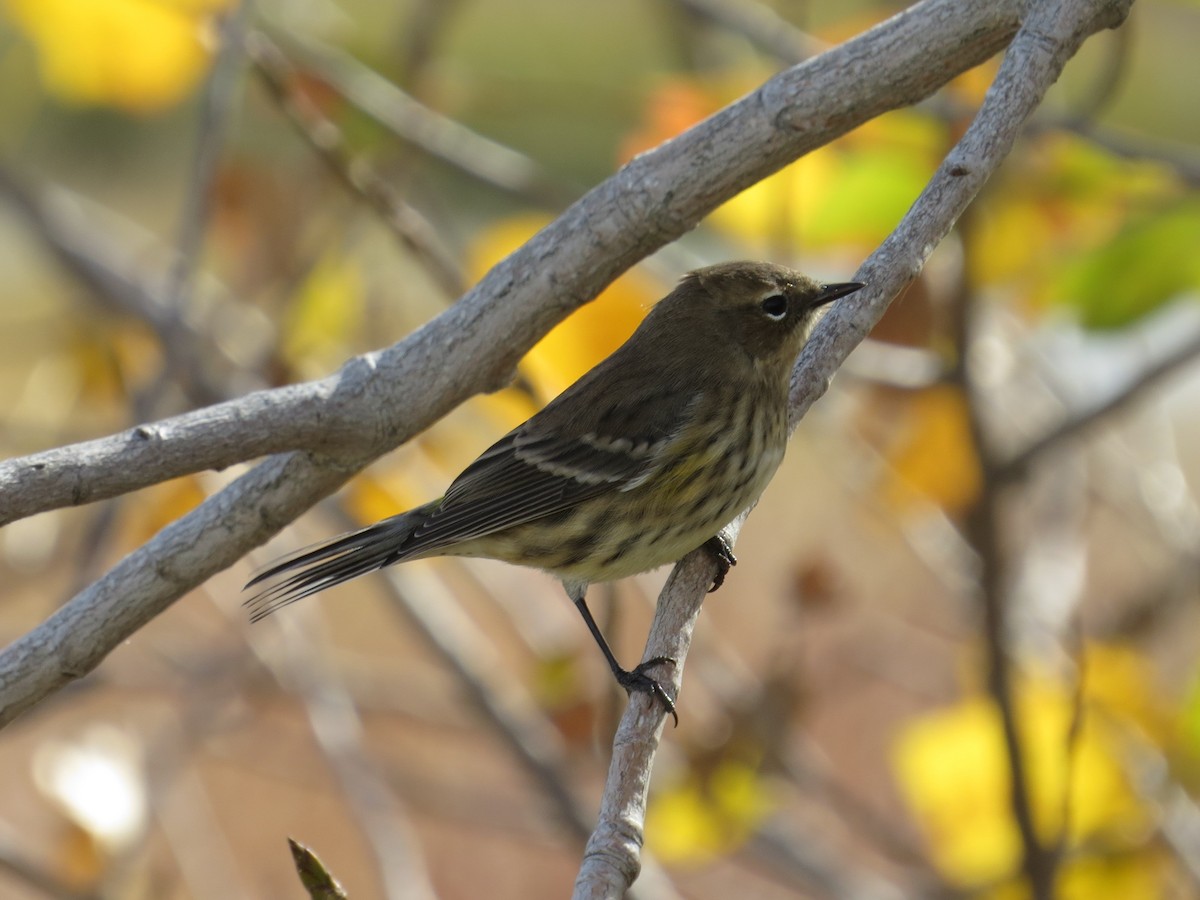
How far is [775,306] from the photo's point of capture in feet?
10.5

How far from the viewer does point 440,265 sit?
3014 mm

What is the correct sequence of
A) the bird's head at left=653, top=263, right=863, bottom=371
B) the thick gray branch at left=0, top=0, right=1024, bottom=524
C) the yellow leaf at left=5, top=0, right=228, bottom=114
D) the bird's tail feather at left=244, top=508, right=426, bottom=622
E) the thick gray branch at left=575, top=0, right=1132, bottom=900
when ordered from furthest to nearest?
1. the yellow leaf at left=5, top=0, right=228, bottom=114
2. the bird's head at left=653, top=263, right=863, bottom=371
3. the bird's tail feather at left=244, top=508, right=426, bottom=622
4. the thick gray branch at left=0, top=0, right=1024, bottom=524
5. the thick gray branch at left=575, top=0, right=1132, bottom=900

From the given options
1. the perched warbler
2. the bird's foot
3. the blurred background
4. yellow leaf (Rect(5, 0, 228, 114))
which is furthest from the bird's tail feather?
yellow leaf (Rect(5, 0, 228, 114))

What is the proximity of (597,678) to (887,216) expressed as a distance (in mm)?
2915

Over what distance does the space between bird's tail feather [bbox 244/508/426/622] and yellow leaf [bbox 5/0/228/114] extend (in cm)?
147

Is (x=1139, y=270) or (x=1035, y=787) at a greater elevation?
(x=1139, y=270)

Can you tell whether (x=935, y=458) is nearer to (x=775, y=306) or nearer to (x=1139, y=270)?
(x=775, y=306)

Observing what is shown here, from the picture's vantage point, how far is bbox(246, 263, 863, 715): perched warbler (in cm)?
306

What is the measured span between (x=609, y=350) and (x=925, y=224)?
1.33m

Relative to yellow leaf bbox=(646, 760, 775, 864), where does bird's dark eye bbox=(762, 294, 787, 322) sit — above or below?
above

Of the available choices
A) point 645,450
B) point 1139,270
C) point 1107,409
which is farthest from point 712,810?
point 1139,270

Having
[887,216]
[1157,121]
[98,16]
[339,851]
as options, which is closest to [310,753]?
[339,851]

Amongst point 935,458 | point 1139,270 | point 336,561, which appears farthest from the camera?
point 935,458

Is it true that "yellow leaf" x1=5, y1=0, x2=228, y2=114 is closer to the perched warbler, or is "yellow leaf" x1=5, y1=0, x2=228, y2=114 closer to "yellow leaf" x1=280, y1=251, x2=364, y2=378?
"yellow leaf" x1=280, y1=251, x2=364, y2=378
